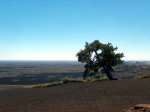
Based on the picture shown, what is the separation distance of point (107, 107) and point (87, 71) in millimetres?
19747

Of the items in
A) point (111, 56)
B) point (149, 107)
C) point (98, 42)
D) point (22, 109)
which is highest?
point (98, 42)

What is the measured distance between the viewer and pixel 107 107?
33.0 feet

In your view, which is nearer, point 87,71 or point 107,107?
point 107,107

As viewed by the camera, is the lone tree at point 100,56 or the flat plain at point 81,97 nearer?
the flat plain at point 81,97

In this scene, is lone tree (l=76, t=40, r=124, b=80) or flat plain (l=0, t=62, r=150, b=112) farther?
lone tree (l=76, t=40, r=124, b=80)

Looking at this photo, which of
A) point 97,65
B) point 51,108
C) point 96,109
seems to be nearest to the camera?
point 96,109

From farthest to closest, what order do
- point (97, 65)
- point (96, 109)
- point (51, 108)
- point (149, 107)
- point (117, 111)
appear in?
point (97, 65) < point (51, 108) < point (96, 109) < point (117, 111) < point (149, 107)

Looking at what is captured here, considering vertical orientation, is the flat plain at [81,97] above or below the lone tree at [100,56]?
below

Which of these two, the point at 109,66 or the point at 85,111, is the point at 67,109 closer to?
the point at 85,111

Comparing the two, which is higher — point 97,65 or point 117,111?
point 97,65

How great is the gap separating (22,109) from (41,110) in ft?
5.00

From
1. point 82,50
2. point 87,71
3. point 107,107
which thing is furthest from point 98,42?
point 107,107

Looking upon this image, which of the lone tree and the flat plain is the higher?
the lone tree

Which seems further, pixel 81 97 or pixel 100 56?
pixel 100 56
